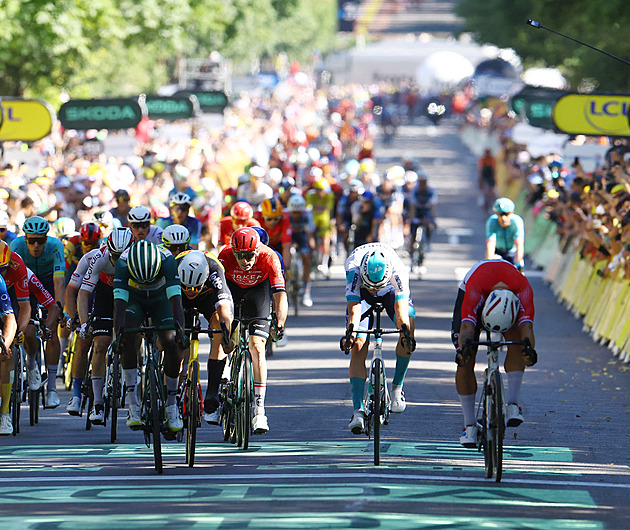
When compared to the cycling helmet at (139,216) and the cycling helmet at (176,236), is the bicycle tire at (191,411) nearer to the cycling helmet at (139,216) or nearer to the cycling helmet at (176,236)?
the cycling helmet at (176,236)

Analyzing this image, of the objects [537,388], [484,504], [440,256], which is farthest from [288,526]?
[440,256]

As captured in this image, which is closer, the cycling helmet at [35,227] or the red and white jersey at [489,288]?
the red and white jersey at [489,288]

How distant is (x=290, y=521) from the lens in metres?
8.84

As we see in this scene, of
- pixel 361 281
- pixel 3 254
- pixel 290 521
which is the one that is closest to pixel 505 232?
pixel 361 281

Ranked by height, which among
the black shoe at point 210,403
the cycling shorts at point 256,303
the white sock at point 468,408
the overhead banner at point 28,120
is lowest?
the black shoe at point 210,403

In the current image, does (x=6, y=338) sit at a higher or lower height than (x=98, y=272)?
lower

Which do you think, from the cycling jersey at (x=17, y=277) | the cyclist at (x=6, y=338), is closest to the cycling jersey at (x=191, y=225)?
the cycling jersey at (x=17, y=277)

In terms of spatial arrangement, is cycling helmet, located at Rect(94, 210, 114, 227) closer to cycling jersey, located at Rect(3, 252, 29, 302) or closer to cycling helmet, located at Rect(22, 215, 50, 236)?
cycling helmet, located at Rect(22, 215, 50, 236)

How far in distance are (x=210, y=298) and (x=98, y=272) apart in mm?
1191

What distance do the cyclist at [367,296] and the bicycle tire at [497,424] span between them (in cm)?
116

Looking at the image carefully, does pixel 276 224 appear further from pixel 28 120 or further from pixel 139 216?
pixel 139 216

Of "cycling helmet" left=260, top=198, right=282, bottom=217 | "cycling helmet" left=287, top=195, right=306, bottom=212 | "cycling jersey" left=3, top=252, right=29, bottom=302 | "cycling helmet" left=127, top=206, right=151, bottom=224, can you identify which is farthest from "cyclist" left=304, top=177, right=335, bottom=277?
"cycling jersey" left=3, top=252, right=29, bottom=302

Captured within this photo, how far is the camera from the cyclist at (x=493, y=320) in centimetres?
1030

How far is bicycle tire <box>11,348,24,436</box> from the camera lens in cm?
1257
